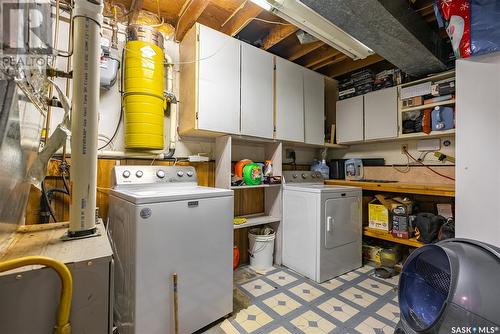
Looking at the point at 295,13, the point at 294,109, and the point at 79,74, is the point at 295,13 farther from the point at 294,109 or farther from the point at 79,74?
the point at 79,74

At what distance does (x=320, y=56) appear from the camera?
290 cm

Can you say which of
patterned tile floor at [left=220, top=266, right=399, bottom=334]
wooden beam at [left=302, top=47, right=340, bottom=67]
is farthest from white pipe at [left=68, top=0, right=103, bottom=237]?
wooden beam at [left=302, top=47, right=340, bottom=67]

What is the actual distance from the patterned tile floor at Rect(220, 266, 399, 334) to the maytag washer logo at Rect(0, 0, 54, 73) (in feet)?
6.01

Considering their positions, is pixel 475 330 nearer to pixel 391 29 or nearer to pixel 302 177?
pixel 391 29

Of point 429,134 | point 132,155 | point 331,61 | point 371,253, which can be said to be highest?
point 331,61

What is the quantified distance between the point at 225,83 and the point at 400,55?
170 cm

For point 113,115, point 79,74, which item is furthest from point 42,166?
point 113,115

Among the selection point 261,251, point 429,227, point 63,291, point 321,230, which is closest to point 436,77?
point 429,227

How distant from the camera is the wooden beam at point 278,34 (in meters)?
2.26

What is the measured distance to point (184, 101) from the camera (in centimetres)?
222

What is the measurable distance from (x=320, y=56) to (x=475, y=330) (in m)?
2.88

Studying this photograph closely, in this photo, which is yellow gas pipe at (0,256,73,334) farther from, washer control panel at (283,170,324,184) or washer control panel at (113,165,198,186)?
washer control panel at (283,170,324,184)

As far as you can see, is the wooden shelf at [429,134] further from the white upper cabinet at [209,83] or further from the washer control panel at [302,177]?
the white upper cabinet at [209,83]

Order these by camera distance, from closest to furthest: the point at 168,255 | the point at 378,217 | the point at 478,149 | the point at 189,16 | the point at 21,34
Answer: the point at 21,34, the point at 168,255, the point at 478,149, the point at 189,16, the point at 378,217
